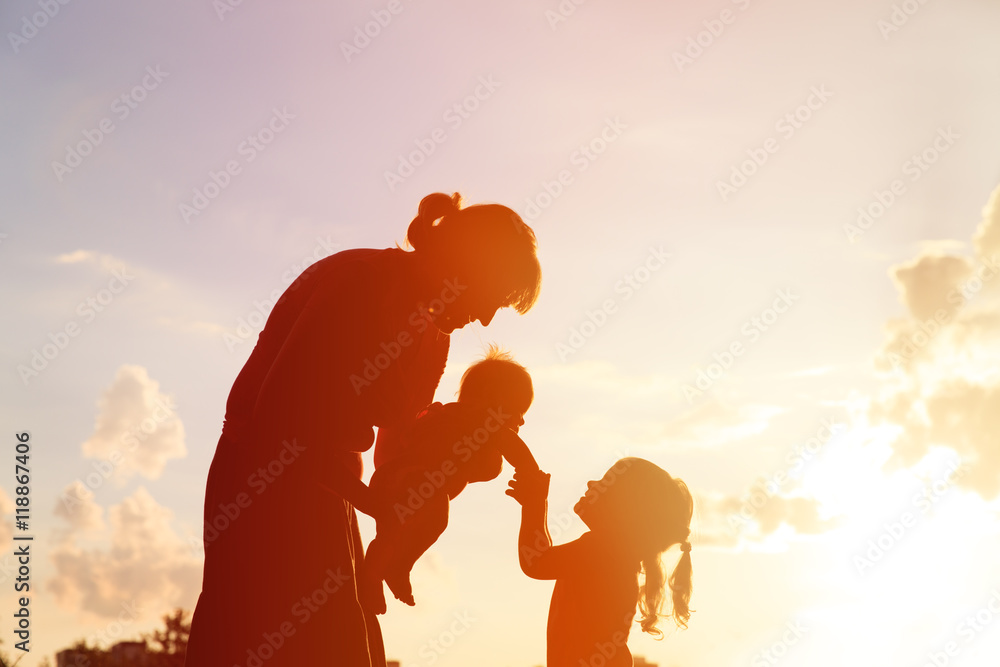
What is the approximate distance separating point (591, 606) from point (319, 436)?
3.35 meters

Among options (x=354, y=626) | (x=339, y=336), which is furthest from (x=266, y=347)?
(x=354, y=626)

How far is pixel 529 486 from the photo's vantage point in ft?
16.7

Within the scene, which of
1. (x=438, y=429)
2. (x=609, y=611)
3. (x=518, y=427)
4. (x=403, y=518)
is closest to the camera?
(x=403, y=518)

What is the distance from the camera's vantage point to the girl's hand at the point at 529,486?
5.04m

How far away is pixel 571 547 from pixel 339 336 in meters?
3.44

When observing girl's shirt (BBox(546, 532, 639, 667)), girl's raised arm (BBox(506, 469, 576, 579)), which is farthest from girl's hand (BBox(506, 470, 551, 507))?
girl's shirt (BBox(546, 532, 639, 667))

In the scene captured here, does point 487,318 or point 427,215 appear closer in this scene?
point 487,318

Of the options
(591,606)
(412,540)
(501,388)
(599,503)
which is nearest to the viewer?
(412,540)

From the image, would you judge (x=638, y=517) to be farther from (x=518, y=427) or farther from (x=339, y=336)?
(x=339, y=336)

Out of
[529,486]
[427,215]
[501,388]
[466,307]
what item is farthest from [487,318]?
[529,486]

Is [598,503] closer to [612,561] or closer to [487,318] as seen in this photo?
[612,561]

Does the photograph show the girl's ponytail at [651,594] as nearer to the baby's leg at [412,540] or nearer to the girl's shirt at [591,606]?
the girl's shirt at [591,606]

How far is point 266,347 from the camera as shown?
10.7 ft

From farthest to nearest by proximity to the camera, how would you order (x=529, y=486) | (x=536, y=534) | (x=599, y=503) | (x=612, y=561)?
(x=599, y=503) < (x=612, y=561) < (x=536, y=534) < (x=529, y=486)
